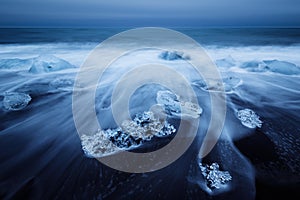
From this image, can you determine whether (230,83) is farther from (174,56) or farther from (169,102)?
(174,56)

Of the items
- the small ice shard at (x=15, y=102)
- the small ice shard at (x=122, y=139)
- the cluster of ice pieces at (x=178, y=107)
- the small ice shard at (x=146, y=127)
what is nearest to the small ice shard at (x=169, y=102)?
the cluster of ice pieces at (x=178, y=107)

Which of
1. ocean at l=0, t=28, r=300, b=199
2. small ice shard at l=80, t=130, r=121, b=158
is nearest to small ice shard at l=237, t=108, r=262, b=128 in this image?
ocean at l=0, t=28, r=300, b=199

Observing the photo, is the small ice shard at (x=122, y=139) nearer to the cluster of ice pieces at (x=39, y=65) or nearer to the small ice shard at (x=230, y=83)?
the small ice shard at (x=230, y=83)

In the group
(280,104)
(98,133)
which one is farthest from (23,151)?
(280,104)

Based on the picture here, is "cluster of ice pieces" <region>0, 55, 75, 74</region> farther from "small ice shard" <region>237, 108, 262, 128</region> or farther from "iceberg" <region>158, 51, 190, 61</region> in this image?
"small ice shard" <region>237, 108, 262, 128</region>

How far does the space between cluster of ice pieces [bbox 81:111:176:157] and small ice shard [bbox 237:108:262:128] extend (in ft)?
4.40

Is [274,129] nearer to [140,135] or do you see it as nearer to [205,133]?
[205,133]

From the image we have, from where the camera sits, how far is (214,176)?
2287mm

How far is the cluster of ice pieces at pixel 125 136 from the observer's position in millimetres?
2662

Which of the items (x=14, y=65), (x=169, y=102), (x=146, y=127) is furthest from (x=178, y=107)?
(x=14, y=65)

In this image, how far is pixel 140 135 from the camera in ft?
9.63

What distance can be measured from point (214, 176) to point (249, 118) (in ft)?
5.73

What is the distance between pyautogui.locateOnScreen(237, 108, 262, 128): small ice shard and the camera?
3.39 metres

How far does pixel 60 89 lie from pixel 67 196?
3.58 metres
